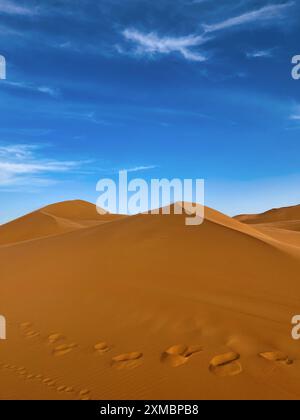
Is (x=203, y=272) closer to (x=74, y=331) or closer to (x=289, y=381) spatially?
(x=74, y=331)

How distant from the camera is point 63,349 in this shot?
257 inches

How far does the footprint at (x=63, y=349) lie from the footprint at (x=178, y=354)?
5.53 ft

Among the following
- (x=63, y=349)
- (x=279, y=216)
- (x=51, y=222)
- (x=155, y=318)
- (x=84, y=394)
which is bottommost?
(x=84, y=394)

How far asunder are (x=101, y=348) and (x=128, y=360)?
2.39ft

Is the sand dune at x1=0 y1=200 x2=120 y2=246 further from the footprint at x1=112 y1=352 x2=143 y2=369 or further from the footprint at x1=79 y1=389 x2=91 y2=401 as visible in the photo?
the footprint at x1=79 y1=389 x2=91 y2=401

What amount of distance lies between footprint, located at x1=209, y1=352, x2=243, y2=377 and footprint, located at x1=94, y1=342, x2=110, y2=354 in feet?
6.06

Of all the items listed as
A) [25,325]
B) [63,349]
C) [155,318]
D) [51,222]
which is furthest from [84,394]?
[51,222]

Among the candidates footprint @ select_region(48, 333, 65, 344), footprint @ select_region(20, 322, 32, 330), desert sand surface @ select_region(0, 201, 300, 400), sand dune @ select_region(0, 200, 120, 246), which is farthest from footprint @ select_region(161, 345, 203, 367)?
sand dune @ select_region(0, 200, 120, 246)

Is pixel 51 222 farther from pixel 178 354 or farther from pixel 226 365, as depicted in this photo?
pixel 226 365

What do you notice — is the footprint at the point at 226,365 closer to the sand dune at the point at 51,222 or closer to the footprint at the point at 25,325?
the footprint at the point at 25,325

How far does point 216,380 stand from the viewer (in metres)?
5.16

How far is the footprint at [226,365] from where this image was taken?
5340mm

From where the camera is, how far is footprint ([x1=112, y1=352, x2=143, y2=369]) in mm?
5734
